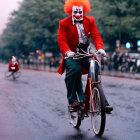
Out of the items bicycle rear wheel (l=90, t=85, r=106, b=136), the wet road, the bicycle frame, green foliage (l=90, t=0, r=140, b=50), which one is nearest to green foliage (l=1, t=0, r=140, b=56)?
green foliage (l=90, t=0, r=140, b=50)

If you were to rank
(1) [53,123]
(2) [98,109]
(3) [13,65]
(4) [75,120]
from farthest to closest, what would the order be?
1. (3) [13,65]
2. (1) [53,123]
3. (4) [75,120]
4. (2) [98,109]

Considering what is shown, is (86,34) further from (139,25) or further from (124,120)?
(139,25)

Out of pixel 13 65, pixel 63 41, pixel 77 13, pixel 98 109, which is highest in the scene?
pixel 77 13

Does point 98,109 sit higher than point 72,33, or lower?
lower

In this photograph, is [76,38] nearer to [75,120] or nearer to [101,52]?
[101,52]

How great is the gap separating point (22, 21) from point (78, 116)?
5946 centimetres

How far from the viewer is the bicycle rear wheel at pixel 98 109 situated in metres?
4.92

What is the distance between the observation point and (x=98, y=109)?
511 centimetres

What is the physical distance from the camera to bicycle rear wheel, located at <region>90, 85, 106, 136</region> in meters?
4.92

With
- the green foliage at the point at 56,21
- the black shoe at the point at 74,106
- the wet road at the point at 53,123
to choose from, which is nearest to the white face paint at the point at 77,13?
the wet road at the point at 53,123

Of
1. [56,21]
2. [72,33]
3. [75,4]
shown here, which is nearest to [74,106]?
[72,33]

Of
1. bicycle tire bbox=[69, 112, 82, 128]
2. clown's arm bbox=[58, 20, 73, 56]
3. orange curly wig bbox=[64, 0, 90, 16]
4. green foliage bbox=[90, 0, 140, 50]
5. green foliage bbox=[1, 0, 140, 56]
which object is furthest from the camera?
green foliage bbox=[1, 0, 140, 56]

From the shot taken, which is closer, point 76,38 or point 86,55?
point 86,55

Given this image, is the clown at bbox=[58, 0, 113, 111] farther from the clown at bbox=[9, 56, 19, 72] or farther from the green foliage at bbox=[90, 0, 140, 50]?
the green foliage at bbox=[90, 0, 140, 50]
